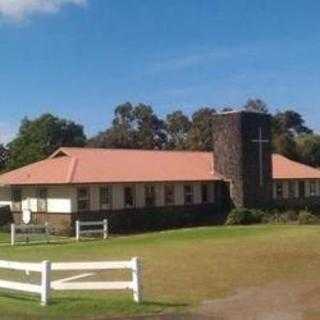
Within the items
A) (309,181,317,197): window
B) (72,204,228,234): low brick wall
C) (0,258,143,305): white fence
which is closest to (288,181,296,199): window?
(309,181,317,197): window

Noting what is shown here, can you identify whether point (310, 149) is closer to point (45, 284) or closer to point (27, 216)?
point (27, 216)

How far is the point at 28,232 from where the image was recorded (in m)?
36.8

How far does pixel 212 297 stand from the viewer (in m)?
17.0

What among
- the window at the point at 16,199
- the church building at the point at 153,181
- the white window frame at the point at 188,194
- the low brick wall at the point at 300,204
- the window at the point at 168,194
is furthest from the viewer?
the low brick wall at the point at 300,204

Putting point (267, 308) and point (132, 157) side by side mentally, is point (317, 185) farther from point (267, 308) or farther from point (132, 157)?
point (267, 308)

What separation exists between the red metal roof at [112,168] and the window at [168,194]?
0.63 metres

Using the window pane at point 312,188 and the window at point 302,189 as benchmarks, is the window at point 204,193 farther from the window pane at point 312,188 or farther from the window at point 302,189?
the window pane at point 312,188

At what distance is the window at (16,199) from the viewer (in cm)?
4625

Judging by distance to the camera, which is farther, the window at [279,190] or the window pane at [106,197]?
the window at [279,190]

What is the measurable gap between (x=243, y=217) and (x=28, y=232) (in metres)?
13.8

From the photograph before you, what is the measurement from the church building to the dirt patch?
80.4 ft

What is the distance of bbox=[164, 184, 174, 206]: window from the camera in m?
47.0

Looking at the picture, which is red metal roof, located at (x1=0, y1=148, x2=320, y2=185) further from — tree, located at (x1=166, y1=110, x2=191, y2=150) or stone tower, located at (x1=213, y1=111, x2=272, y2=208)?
tree, located at (x1=166, y1=110, x2=191, y2=150)

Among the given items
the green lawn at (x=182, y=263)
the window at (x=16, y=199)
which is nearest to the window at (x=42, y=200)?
the window at (x=16, y=199)
